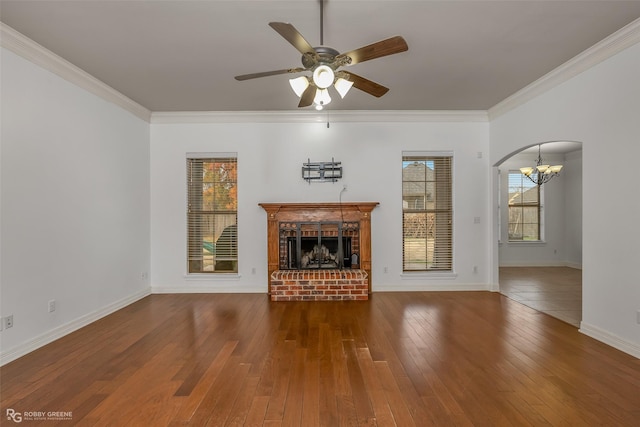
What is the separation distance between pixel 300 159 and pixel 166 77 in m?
2.23

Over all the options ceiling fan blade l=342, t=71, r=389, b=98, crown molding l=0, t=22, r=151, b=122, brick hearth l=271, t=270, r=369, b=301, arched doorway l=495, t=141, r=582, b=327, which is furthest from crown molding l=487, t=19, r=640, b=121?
crown molding l=0, t=22, r=151, b=122

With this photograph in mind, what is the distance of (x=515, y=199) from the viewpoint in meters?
7.95

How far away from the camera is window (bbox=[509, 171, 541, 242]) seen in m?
7.92

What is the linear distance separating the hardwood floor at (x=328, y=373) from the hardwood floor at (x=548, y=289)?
52 cm

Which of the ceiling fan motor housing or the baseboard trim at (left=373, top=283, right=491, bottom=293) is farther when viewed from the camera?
the baseboard trim at (left=373, top=283, right=491, bottom=293)

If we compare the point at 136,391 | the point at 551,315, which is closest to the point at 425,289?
the point at 551,315

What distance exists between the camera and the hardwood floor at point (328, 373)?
79.6 inches

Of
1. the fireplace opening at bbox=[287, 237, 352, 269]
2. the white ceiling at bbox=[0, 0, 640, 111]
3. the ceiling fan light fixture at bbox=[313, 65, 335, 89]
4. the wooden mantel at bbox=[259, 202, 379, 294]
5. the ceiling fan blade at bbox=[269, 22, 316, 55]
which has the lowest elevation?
the fireplace opening at bbox=[287, 237, 352, 269]

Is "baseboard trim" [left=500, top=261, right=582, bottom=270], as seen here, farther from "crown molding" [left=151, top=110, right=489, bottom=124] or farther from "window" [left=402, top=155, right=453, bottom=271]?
"crown molding" [left=151, top=110, right=489, bottom=124]

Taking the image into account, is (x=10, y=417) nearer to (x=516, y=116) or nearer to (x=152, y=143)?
(x=152, y=143)

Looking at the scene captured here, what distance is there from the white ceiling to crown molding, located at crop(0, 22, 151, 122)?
3.0 inches

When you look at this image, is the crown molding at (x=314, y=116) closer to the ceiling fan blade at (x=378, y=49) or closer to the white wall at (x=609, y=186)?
the white wall at (x=609, y=186)

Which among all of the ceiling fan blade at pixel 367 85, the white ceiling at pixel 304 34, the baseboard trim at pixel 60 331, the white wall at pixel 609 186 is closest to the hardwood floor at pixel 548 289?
the white wall at pixel 609 186

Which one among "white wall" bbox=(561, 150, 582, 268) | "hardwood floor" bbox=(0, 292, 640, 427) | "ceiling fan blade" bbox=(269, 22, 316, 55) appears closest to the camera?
"ceiling fan blade" bbox=(269, 22, 316, 55)
